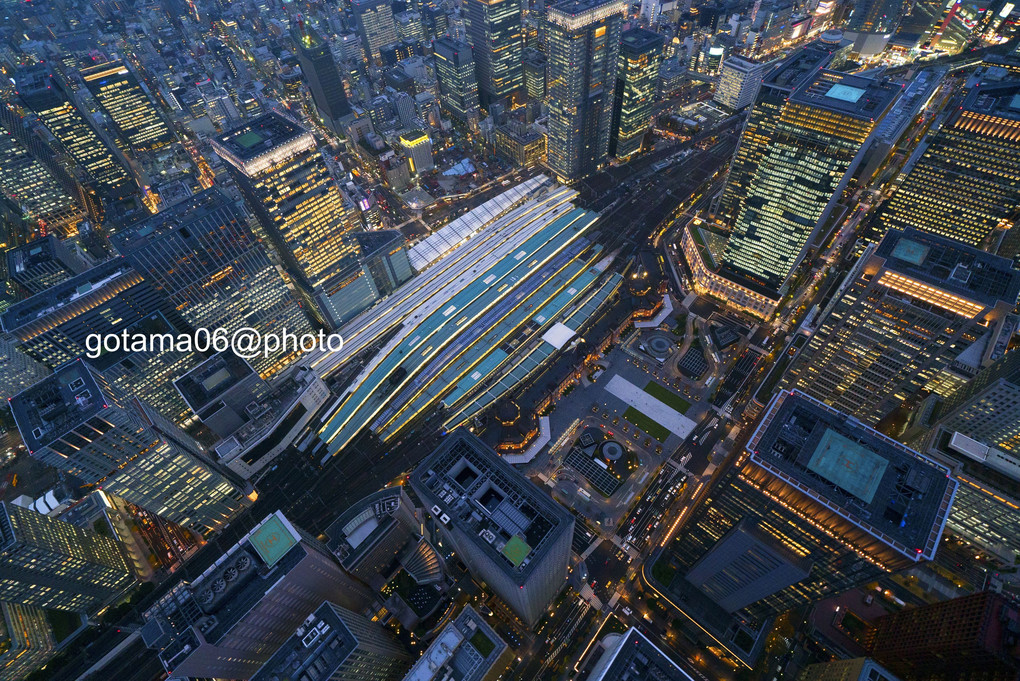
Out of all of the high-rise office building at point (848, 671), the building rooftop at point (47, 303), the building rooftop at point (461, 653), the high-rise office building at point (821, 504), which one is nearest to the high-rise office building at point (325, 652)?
the building rooftop at point (461, 653)

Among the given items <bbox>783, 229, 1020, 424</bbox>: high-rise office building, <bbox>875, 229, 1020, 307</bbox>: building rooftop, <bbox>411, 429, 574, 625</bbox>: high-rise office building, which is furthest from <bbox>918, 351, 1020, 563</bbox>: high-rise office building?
<bbox>411, 429, 574, 625</bbox>: high-rise office building

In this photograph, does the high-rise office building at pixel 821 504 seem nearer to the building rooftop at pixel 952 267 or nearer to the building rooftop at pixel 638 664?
the building rooftop at pixel 638 664

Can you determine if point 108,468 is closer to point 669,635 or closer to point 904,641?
point 669,635

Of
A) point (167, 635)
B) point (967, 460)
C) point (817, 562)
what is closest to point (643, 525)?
point (817, 562)

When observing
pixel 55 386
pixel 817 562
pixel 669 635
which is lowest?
pixel 669 635

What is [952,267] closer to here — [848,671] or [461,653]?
[848,671]

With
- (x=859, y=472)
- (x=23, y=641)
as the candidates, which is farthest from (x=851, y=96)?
(x=23, y=641)

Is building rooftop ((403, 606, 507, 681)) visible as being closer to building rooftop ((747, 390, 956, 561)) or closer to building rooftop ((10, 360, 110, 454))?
building rooftop ((747, 390, 956, 561))
